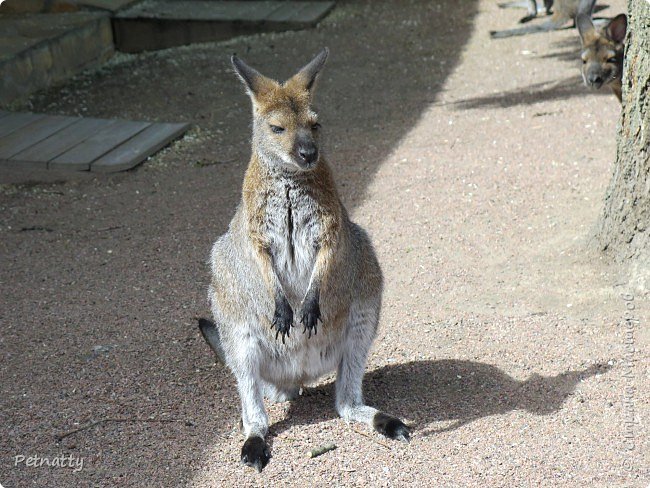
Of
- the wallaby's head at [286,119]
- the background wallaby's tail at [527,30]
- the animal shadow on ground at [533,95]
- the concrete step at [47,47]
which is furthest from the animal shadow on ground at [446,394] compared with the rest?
the background wallaby's tail at [527,30]

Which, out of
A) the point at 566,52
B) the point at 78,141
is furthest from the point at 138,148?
the point at 566,52

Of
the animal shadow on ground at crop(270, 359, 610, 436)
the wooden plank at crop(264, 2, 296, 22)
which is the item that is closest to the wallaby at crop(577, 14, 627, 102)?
the animal shadow on ground at crop(270, 359, 610, 436)

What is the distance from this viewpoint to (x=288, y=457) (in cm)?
340

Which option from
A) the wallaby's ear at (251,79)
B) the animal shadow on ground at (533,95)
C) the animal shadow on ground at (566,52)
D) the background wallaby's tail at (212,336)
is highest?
the wallaby's ear at (251,79)

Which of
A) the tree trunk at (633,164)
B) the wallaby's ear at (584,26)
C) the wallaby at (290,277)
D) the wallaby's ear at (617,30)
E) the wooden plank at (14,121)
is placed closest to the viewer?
the wallaby at (290,277)

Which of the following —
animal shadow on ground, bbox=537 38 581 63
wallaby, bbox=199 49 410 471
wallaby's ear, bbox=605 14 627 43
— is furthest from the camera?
animal shadow on ground, bbox=537 38 581 63

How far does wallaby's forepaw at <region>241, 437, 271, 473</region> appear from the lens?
3324 mm

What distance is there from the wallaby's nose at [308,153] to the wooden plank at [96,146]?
11.3 ft

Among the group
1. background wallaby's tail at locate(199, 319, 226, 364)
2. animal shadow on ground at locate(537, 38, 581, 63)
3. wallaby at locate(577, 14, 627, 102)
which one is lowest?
animal shadow on ground at locate(537, 38, 581, 63)

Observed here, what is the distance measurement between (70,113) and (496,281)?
435 cm

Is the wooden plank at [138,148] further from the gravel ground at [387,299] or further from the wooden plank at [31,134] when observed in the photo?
the wooden plank at [31,134]

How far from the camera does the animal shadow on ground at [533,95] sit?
7.46 m

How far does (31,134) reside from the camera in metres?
6.88

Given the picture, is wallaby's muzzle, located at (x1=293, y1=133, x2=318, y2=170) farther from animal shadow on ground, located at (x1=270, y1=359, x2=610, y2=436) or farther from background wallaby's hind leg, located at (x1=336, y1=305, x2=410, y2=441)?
animal shadow on ground, located at (x1=270, y1=359, x2=610, y2=436)
